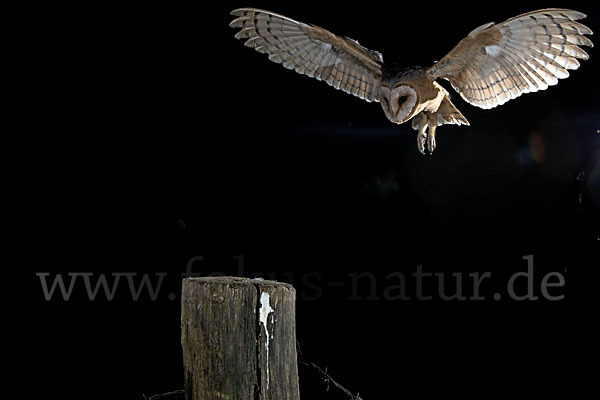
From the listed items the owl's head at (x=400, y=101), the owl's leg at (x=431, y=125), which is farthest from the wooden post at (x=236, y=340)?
the owl's leg at (x=431, y=125)

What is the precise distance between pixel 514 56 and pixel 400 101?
0.50 meters

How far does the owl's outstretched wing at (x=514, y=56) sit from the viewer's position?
2217 mm

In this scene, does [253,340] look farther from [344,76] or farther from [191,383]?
[344,76]

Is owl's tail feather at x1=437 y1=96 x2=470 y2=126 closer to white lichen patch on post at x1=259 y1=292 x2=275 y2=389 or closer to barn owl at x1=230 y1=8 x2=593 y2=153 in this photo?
barn owl at x1=230 y1=8 x2=593 y2=153

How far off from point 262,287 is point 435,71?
160 cm

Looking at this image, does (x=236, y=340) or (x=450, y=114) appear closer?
(x=236, y=340)

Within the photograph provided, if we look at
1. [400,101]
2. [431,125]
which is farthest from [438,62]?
[431,125]

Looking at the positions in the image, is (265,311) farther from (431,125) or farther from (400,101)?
(431,125)

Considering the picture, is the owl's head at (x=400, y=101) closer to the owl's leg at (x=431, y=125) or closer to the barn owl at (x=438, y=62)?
the barn owl at (x=438, y=62)

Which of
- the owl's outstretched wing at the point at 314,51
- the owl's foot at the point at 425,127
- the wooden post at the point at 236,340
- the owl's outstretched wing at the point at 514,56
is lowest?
the wooden post at the point at 236,340

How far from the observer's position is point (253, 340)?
1.27 m

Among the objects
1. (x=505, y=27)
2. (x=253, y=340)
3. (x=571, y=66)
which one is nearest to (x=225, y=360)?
(x=253, y=340)

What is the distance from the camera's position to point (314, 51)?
2770 millimetres

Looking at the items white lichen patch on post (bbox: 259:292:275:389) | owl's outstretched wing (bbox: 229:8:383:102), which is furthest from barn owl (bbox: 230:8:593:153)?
white lichen patch on post (bbox: 259:292:275:389)
